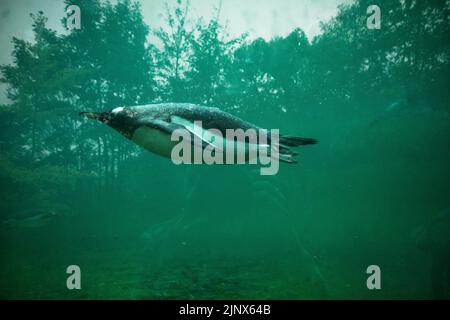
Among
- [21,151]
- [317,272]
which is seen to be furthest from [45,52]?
[317,272]

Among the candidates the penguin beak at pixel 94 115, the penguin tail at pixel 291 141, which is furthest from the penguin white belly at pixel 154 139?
the penguin tail at pixel 291 141

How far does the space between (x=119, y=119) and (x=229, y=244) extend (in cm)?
2413

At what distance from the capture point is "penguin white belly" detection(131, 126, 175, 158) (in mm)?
1743

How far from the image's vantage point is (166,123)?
1774mm

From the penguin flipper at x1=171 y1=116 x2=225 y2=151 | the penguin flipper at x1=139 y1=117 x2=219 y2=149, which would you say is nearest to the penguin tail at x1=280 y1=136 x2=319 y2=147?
the penguin flipper at x1=171 y1=116 x2=225 y2=151
